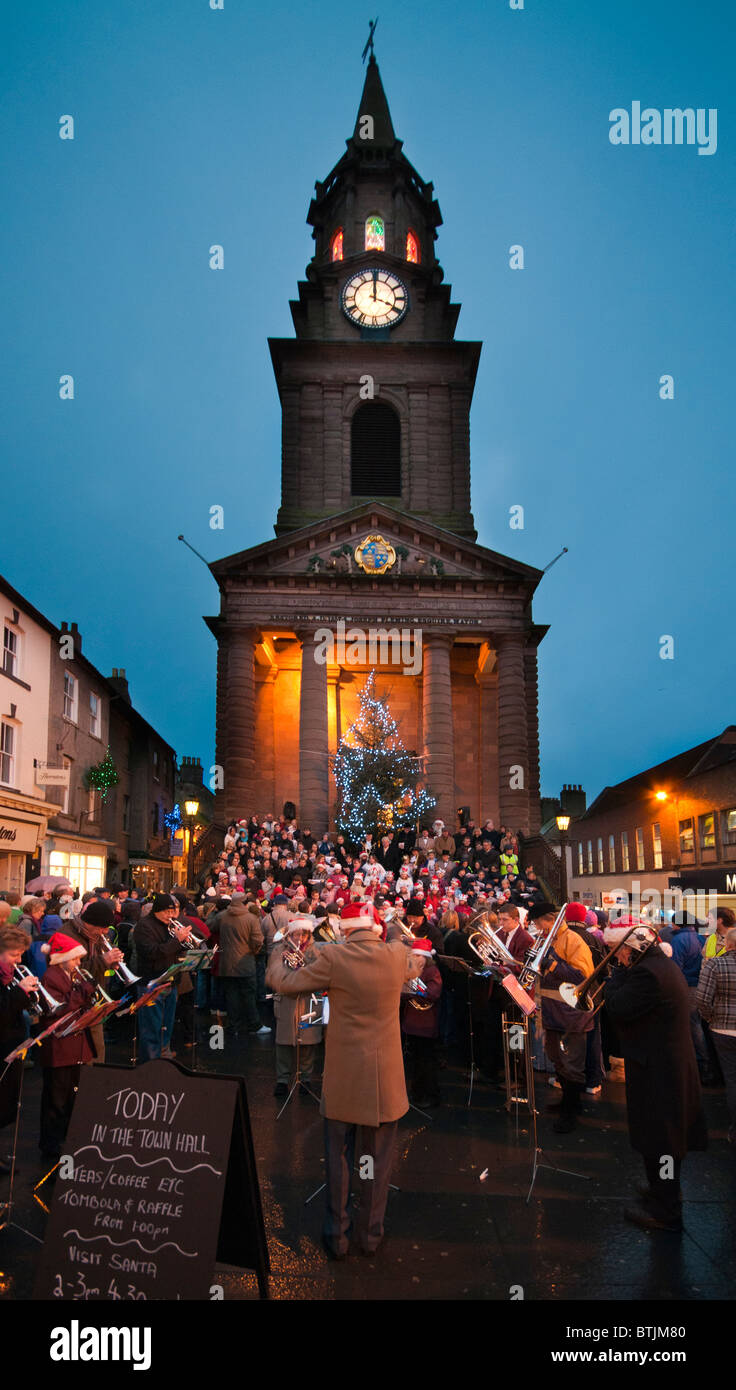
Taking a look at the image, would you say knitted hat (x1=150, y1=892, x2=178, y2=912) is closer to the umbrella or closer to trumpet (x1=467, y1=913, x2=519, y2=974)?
trumpet (x1=467, y1=913, x2=519, y2=974)

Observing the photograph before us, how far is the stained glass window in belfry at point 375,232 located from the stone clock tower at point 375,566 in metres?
0.10

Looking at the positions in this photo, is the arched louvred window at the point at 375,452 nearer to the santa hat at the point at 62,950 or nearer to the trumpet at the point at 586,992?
the trumpet at the point at 586,992

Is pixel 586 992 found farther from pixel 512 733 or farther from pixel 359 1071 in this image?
pixel 512 733

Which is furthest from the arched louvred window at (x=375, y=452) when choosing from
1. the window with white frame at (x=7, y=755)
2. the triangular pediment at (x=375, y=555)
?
the window with white frame at (x=7, y=755)

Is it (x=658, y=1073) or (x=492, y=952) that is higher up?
(x=492, y=952)

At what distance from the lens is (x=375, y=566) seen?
111 ft

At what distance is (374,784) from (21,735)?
1239 cm

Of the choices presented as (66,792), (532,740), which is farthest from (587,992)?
(532,740)

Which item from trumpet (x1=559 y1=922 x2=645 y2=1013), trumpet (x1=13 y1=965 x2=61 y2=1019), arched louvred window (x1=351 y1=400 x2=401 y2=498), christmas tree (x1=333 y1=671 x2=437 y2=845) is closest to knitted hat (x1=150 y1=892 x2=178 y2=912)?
trumpet (x1=13 y1=965 x2=61 y2=1019)

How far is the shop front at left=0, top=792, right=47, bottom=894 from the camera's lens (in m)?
23.4

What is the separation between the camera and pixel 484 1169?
6992 mm

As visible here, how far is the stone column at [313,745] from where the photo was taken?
31500 mm
